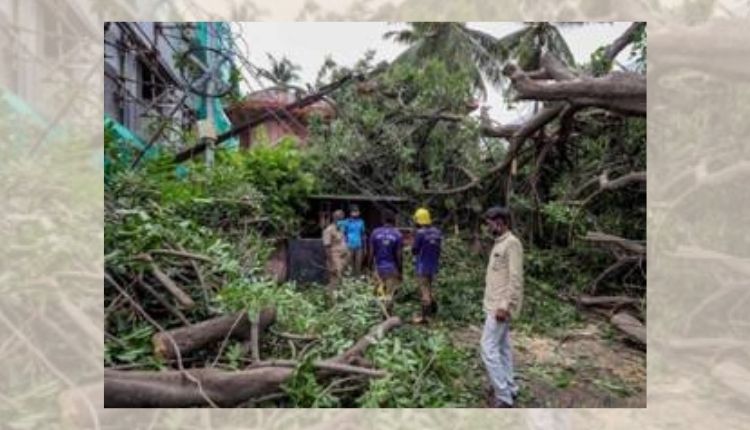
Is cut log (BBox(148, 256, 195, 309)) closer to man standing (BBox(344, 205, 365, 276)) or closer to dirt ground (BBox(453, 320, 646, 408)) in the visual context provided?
man standing (BBox(344, 205, 365, 276))

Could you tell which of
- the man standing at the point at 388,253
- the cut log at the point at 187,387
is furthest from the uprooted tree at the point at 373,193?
the man standing at the point at 388,253

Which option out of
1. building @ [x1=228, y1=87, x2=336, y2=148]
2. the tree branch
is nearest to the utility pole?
building @ [x1=228, y1=87, x2=336, y2=148]

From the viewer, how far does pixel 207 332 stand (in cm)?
385

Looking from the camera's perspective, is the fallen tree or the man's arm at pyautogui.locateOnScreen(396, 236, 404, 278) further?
the man's arm at pyautogui.locateOnScreen(396, 236, 404, 278)

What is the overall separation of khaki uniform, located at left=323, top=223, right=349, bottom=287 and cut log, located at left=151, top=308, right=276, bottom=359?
32cm

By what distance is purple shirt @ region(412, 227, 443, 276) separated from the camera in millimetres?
4023

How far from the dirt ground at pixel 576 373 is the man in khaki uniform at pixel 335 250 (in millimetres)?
618

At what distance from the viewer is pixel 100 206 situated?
3.83 m

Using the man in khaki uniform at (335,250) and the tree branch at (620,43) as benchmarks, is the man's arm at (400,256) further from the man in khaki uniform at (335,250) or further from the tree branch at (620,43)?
the tree branch at (620,43)

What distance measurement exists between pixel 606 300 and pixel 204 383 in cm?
195

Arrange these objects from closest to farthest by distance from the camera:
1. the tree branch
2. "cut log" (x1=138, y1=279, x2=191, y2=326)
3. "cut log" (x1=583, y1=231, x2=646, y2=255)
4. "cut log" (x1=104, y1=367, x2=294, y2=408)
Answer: "cut log" (x1=104, y1=367, x2=294, y2=408) → "cut log" (x1=138, y1=279, x2=191, y2=326) → the tree branch → "cut log" (x1=583, y1=231, x2=646, y2=255)

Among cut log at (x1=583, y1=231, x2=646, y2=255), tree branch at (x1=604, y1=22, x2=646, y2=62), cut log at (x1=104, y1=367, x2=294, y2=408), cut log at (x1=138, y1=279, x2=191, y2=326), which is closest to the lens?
cut log at (x1=104, y1=367, x2=294, y2=408)

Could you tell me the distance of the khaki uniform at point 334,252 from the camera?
397 cm

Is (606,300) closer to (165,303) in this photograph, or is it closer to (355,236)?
(355,236)
